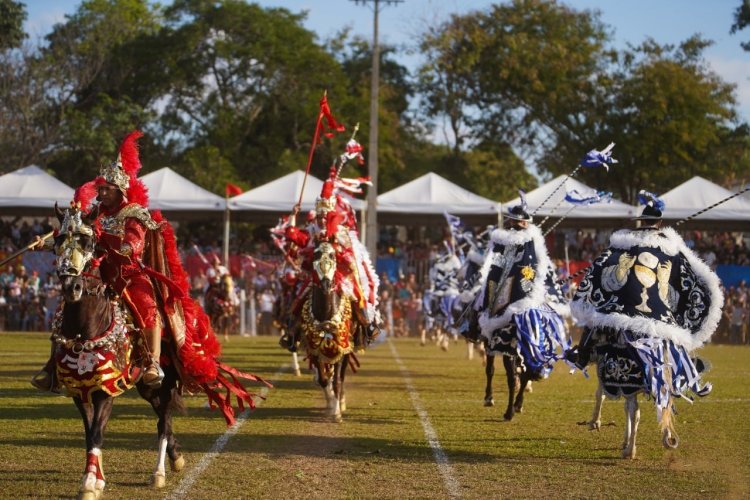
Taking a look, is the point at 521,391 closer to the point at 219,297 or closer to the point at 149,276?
the point at 149,276

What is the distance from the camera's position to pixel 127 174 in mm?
8953

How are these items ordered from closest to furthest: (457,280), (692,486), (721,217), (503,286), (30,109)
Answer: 1. (692,486)
2. (503,286)
3. (457,280)
4. (721,217)
5. (30,109)

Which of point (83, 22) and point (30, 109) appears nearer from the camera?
point (30, 109)

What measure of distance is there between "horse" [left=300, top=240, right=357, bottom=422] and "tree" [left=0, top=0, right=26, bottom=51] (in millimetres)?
29973

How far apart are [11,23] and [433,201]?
17.6m

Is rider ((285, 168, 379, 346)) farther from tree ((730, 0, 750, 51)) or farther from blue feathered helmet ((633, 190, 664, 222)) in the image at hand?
tree ((730, 0, 750, 51))

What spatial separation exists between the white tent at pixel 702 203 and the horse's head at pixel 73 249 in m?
27.3

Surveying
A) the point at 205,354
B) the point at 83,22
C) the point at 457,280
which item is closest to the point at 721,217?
the point at 457,280

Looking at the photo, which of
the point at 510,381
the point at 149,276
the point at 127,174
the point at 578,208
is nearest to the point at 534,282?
the point at 510,381

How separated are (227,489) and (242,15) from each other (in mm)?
41321

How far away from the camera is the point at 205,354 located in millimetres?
9359

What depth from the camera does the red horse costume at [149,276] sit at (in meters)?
8.45

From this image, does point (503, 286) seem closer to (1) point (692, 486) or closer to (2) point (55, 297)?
(1) point (692, 486)

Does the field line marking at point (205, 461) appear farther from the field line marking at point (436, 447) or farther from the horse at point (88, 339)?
the field line marking at point (436, 447)
